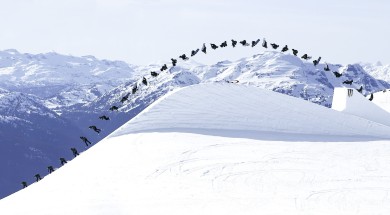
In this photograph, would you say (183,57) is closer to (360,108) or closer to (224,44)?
(224,44)

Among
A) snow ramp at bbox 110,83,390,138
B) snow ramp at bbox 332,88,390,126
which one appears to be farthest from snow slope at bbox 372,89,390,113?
snow ramp at bbox 110,83,390,138

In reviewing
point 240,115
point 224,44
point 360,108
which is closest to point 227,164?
point 224,44

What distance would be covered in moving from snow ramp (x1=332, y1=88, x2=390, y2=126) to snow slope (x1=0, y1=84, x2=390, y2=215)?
537cm

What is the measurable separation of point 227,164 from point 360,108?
3208 cm

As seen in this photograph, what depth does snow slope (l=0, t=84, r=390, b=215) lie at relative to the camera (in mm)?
35469

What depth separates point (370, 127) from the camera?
6372 centimetres

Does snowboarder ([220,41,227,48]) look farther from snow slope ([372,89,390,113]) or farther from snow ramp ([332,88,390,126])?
snow slope ([372,89,390,113])

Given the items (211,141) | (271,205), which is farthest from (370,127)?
(271,205)

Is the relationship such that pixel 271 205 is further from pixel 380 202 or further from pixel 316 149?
pixel 316 149

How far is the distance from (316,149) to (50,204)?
27.0m

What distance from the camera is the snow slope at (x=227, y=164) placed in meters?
35.5

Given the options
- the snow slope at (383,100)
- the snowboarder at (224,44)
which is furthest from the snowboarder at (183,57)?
the snow slope at (383,100)

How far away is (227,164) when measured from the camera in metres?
45.6

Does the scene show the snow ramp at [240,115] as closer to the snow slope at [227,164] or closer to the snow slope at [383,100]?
the snow slope at [227,164]
